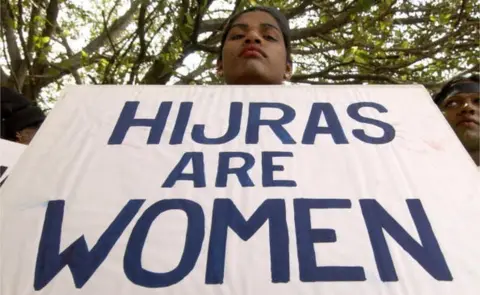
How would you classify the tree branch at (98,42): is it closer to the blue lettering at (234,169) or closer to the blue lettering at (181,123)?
the blue lettering at (181,123)

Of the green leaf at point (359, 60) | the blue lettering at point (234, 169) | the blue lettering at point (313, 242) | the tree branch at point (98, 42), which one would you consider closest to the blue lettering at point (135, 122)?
the blue lettering at point (234, 169)

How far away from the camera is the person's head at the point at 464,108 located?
209cm

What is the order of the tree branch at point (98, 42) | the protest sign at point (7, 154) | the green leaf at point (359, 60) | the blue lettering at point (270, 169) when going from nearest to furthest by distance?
1. the blue lettering at point (270, 169)
2. the protest sign at point (7, 154)
3. the green leaf at point (359, 60)
4. the tree branch at point (98, 42)

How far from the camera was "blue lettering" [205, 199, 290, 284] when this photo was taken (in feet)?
2.88

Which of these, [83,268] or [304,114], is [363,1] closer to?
[304,114]

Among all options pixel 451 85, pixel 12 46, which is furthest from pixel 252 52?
pixel 12 46

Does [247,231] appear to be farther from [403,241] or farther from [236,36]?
[236,36]

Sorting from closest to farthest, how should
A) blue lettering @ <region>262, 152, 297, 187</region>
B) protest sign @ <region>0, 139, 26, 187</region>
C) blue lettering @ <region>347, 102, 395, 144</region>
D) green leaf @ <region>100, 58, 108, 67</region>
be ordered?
1. blue lettering @ <region>262, 152, 297, 187</region>
2. blue lettering @ <region>347, 102, 395, 144</region>
3. protest sign @ <region>0, 139, 26, 187</region>
4. green leaf @ <region>100, 58, 108, 67</region>

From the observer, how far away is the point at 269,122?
120cm

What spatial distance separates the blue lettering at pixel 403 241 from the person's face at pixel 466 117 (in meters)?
1.25

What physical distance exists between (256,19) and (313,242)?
45.2 inches

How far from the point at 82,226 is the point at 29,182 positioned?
188 millimetres

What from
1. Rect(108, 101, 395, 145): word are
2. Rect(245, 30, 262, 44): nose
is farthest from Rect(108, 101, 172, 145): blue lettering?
Rect(245, 30, 262, 44): nose

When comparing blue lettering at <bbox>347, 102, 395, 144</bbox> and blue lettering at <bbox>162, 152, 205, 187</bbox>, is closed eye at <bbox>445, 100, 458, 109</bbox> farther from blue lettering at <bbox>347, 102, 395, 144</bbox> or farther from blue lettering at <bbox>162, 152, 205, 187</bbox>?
blue lettering at <bbox>162, 152, 205, 187</bbox>
